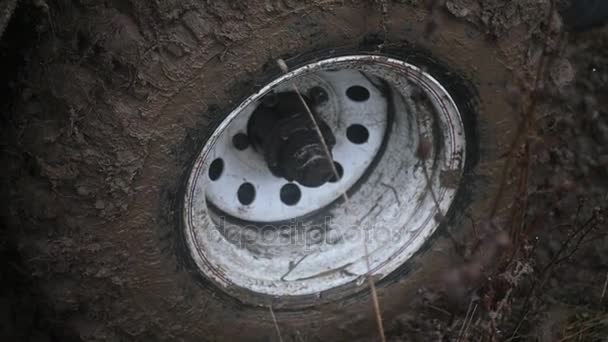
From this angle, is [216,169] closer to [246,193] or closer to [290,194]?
[246,193]

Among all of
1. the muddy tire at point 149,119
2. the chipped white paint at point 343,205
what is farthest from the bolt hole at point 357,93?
the muddy tire at point 149,119

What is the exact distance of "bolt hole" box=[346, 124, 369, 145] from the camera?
2.61 metres

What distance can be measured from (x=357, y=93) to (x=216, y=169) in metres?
0.49

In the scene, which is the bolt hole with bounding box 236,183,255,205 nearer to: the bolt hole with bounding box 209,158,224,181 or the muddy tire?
the bolt hole with bounding box 209,158,224,181

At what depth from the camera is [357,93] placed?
2.54 metres

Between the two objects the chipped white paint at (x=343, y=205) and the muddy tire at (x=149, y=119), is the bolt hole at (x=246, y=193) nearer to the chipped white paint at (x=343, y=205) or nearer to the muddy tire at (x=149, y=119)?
the chipped white paint at (x=343, y=205)

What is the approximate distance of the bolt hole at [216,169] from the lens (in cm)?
242

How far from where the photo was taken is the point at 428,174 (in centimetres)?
252

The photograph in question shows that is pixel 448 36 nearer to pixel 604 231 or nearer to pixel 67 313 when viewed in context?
pixel 604 231

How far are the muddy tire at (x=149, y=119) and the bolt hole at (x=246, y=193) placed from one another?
308mm


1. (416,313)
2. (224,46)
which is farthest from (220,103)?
(416,313)

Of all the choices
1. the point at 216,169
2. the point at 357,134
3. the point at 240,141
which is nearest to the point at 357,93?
the point at 357,134

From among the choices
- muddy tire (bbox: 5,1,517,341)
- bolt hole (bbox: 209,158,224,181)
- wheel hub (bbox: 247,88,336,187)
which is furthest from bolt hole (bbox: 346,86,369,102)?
bolt hole (bbox: 209,158,224,181)

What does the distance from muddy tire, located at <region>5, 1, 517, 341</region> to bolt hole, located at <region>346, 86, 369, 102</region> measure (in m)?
0.32
